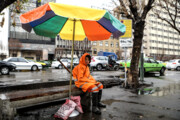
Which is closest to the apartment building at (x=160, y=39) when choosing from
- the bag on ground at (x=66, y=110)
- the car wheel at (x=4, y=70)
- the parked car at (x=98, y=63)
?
the parked car at (x=98, y=63)

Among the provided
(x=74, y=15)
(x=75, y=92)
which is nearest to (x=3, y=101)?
(x=75, y=92)

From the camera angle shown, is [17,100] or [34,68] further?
[34,68]

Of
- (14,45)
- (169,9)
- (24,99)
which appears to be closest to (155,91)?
(24,99)

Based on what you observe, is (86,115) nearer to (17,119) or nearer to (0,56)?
(17,119)

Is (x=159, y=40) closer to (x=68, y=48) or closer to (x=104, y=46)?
(x=104, y=46)

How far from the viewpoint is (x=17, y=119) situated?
11.8 feet

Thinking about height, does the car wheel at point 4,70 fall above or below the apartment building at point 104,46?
below

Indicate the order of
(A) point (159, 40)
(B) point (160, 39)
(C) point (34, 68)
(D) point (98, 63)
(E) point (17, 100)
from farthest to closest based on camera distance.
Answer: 1. (B) point (160, 39)
2. (A) point (159, 40)
3. (D) point (98, 63)
4. (C) point (34, 68)
5. (E) point (17, 100)

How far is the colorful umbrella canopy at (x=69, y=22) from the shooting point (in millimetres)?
3012

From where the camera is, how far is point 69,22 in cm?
480

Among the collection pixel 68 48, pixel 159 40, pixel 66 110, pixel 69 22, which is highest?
pixel 159 40

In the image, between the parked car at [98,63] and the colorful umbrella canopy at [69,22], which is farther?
the parked car at [98,63]

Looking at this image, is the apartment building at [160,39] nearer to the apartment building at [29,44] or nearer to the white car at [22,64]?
the apartment building at [29,44]

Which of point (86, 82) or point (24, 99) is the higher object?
point (86, 82)
